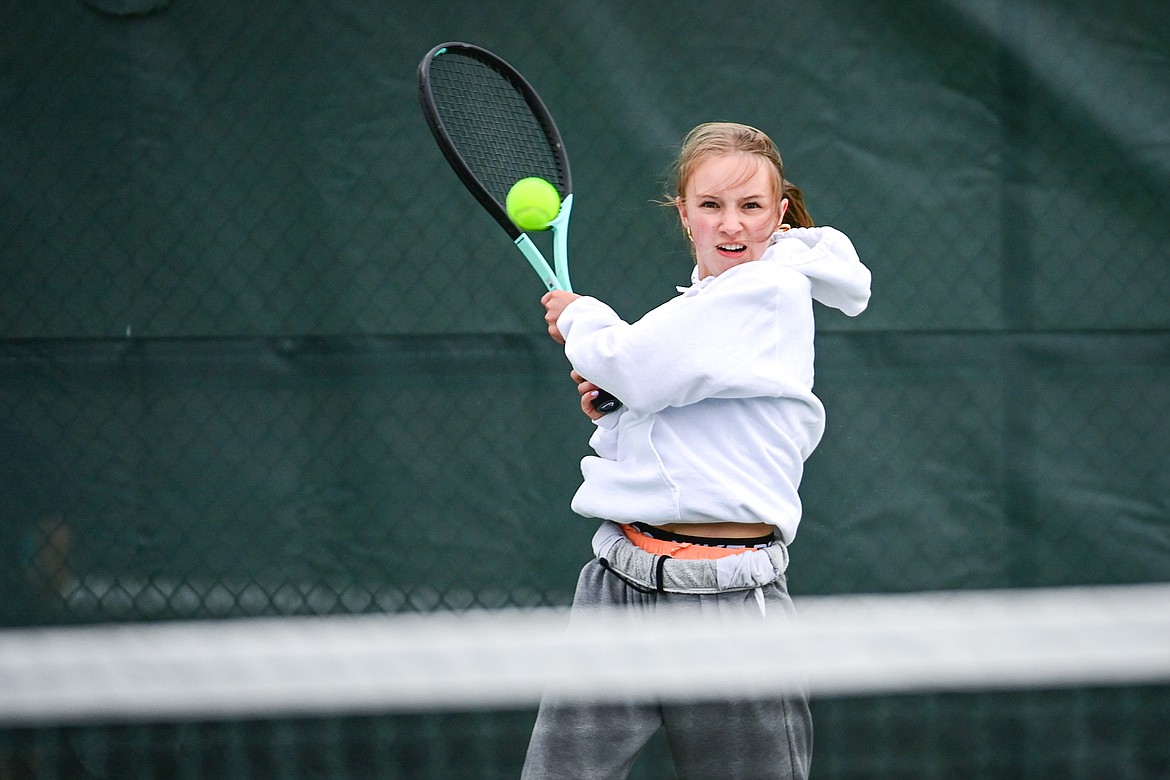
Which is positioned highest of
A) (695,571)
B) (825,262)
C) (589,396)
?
(825,262)

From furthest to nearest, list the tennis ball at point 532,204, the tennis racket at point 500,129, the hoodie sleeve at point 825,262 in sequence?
1. the tennis racket at point 500,129
2. the tennis ball at point 532,204
3. the hoodie sleeve at point 825,262

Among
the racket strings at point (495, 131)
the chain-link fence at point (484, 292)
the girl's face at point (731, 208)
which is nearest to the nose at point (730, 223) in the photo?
the girl's face at point (731, 208)

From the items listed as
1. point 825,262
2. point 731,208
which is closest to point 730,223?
point 731,208

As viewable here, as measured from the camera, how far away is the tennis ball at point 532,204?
6.07 feet

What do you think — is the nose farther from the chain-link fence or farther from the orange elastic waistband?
the chain-link fence

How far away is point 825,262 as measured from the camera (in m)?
1.62

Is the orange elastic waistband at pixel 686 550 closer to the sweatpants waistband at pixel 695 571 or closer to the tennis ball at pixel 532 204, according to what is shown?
the sweatpants waistband at pixel 695 571

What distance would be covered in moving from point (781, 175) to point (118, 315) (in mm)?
1411

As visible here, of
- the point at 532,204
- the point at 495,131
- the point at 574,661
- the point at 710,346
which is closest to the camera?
the point at 574,661

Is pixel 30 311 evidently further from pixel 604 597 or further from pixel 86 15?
pixel 604 597

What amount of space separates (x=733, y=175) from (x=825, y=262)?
171 mm

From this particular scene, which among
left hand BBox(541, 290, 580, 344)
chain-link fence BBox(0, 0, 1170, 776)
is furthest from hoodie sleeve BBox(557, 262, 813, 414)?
chain-link fence BBox(0, 0, 1170, 776)

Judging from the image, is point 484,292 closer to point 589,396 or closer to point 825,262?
point 589,396

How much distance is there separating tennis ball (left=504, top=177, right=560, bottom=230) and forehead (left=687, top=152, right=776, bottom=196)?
0.27 m
